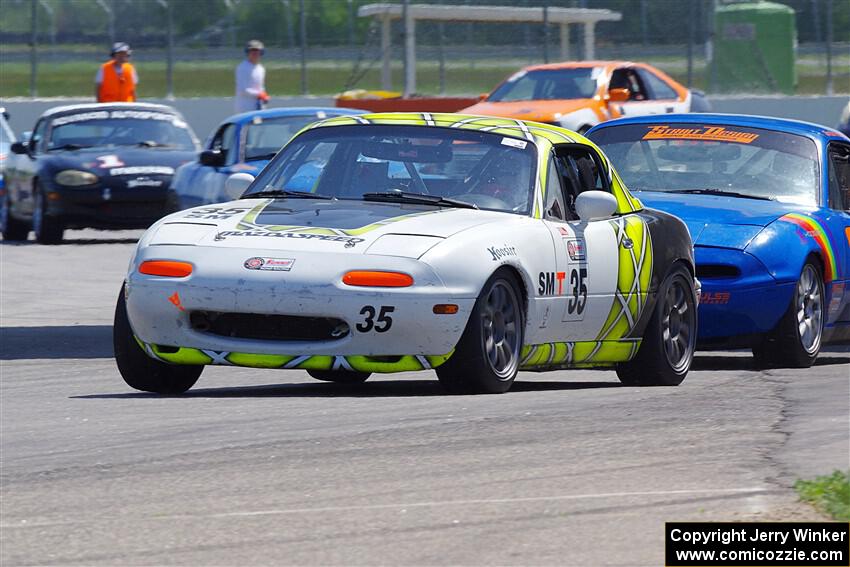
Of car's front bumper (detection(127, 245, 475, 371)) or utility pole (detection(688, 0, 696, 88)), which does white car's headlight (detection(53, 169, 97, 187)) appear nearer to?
car's front bumper (detection(127, 245, 475, 371))

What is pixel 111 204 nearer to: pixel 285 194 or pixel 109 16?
pixel 285 194

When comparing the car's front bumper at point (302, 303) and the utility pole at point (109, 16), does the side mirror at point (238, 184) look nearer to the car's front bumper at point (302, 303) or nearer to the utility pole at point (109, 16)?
the car's front bumper at point (302, 303)

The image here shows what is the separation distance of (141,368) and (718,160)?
180 inches

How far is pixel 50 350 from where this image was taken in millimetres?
11320

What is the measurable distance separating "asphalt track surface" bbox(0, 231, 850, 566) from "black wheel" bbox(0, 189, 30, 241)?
39.8 ft

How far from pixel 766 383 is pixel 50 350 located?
13.7ft

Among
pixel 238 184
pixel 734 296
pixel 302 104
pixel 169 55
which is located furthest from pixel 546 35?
pixel 238 184

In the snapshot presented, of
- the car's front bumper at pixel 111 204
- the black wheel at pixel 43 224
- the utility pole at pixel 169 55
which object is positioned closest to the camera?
the car's front bumper at pixel 111 204

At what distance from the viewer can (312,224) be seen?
8.44m

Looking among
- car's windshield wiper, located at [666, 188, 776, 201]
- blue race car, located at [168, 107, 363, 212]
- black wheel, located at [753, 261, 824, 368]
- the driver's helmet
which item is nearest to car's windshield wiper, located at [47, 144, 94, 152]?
blue race car, located at [168, 107, 363, 212]

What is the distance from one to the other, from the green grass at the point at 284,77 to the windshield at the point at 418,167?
2321 cm

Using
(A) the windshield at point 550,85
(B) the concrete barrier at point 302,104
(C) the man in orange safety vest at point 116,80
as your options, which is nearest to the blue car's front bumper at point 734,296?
(A) the windshield at point 550,85

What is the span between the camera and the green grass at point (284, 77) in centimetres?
3228

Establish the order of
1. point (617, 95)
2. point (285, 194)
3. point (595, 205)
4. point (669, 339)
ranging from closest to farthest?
point (595, 205) → point (285, 194) → point (669, 339) → point (617, 95)
